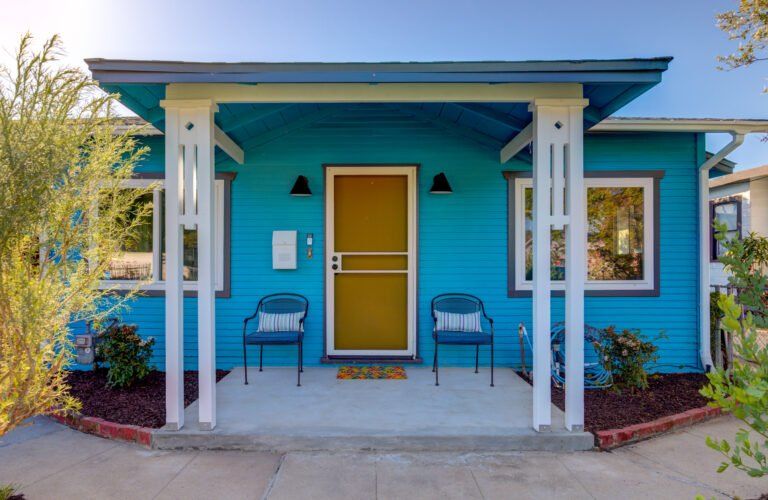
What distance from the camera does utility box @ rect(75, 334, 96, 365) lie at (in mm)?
4289

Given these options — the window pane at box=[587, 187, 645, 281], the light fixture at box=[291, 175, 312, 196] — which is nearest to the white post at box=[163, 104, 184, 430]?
the light fixture at box=[291, 175, 312, 196]

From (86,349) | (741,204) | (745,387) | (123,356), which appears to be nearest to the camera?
(745,387)

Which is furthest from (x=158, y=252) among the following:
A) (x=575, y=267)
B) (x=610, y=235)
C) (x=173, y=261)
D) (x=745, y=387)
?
(x=745, y=387)

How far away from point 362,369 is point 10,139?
132 inches

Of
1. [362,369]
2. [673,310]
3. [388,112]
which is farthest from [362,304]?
[673,310]

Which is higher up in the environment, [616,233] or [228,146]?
[228,146]

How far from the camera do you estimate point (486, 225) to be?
4863 mm

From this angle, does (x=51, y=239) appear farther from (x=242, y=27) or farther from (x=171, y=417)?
(x=242, y=27)

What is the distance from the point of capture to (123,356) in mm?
4055

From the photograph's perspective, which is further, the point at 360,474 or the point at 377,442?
the point at 377,442

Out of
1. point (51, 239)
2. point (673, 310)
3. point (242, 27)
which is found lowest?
point (673, 310)

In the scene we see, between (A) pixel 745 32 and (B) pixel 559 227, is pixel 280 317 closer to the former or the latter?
(B) pixel 559 227

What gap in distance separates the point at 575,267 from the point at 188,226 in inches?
101

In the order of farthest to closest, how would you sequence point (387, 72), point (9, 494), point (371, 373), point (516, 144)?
1. point (371, 373)
2. point (516, 144)
3. point (387, 72)
4. point (9, 494)
